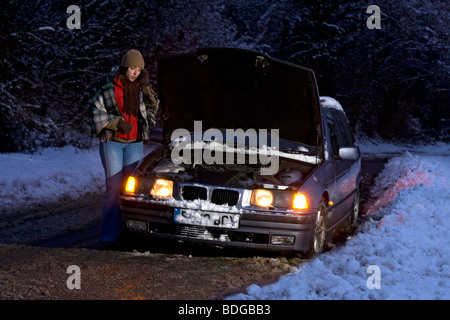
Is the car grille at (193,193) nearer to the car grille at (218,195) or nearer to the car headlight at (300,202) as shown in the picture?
the car grille at (218,195)

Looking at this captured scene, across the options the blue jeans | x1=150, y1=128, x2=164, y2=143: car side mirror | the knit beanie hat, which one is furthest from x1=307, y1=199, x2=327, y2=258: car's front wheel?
the knit beanie hat

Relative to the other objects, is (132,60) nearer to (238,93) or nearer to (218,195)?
(238,93)

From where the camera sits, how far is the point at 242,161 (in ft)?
21.4

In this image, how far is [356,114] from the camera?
34156 mm

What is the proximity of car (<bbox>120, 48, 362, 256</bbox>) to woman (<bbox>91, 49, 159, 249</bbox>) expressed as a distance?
0.36 m

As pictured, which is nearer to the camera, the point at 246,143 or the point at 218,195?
the point at 218,195

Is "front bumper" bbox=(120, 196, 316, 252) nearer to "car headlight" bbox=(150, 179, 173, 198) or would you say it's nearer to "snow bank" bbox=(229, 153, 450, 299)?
"car headlight" bbox=(150, 179, 173, 198)

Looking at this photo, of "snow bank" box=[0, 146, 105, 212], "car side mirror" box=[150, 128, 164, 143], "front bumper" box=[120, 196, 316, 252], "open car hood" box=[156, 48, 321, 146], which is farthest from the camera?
"snow bank" box=[0, 146, 105, 212]

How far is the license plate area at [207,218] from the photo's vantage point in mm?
5426

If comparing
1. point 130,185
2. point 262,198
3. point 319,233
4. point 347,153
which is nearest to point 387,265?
point 319,233

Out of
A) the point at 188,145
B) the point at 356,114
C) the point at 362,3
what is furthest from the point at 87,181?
the point at 356,114

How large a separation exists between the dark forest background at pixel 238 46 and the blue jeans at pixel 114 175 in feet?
35.2

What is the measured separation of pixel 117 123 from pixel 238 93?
157cm

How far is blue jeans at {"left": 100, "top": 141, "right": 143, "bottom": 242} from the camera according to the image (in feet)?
20.3
